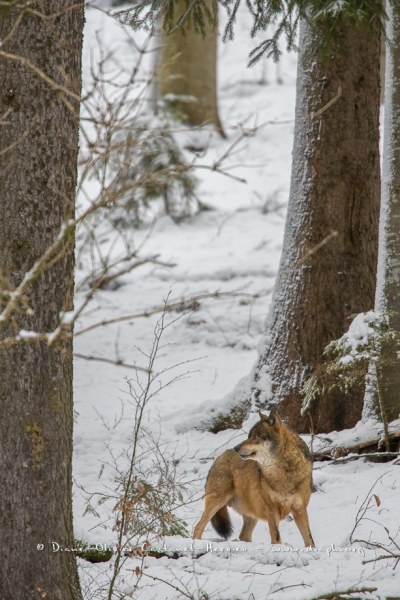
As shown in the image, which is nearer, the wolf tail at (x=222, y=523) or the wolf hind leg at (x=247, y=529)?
the wolf tail at (x=222, y=523)

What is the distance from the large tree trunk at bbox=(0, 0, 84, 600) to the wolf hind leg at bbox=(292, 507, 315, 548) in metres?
2.05

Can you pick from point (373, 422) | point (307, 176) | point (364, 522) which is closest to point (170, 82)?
point (307, 176)

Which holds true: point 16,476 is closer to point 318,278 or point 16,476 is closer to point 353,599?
point 353,599

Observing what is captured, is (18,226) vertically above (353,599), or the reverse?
(18,226)

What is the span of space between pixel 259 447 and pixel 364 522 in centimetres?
93

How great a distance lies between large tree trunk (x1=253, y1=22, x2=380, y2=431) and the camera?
26.8 ft

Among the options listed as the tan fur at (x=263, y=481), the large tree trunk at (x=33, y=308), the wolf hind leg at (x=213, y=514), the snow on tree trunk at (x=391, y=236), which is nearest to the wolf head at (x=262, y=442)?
the tan fur at (x=263, y=481)

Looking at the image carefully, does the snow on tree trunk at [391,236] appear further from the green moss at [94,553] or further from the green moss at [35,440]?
the green moss at [35,440]

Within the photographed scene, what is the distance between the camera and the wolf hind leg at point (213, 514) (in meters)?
6.15

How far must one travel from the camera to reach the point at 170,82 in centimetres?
1962

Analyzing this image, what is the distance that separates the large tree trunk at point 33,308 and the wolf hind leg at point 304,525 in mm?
2053

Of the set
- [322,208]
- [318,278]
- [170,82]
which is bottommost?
[318,278]

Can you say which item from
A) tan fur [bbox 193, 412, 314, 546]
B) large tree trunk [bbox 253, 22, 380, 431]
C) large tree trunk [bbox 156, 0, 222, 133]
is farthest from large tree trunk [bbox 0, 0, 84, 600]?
large tree trunk [bbox 156, 0, 222, 133]

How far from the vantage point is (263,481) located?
20.0 ft
